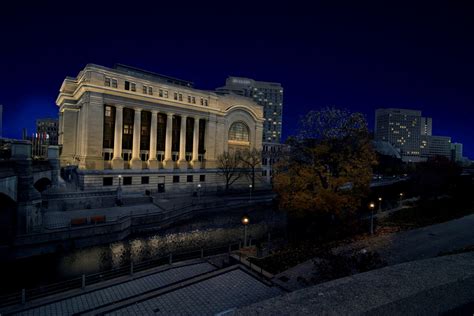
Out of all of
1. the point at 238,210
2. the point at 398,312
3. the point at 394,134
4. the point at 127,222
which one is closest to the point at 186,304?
the point at 398,312

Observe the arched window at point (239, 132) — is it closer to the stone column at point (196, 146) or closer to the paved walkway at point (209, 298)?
the stone column at point (196, 146)

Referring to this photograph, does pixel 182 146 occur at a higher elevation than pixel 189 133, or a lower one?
→ lower

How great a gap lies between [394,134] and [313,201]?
215862mm

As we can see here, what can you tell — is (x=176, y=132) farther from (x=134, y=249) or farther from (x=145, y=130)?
(x=134, y=249)

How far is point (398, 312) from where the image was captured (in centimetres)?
461

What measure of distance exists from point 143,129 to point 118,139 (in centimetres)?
555

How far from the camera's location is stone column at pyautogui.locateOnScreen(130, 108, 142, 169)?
151 feet

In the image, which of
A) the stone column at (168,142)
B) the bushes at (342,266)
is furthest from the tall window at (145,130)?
the bushes at (342,266)

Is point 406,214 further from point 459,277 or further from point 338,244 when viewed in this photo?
point 459,277

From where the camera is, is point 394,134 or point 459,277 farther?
point 394,134

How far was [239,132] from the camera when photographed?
62562mm

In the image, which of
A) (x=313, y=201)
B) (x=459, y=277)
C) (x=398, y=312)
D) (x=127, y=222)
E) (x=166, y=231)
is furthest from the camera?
(x=166, y=231)

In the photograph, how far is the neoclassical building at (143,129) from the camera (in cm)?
4153

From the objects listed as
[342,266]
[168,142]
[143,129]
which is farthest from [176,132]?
[342,266]
